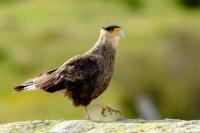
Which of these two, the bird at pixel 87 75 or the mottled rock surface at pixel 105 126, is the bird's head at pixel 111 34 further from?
the mottled rock surface at pixel 105 126

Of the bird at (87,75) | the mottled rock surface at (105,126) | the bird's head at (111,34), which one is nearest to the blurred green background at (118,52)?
the bird at (87,75)

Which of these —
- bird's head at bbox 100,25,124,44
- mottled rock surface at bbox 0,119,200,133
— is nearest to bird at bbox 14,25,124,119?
bird's head at bbox 100,25,124,44

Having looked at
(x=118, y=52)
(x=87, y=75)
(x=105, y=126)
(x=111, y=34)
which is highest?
(x=118, y=52)

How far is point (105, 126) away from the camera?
A: 57.1 feet

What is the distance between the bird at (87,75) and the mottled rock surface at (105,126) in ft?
3.28

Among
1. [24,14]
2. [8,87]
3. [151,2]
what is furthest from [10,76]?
[151,2]

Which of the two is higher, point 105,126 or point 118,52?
point 118,52

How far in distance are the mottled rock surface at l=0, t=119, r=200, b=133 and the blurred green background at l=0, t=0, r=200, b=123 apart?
2154 cm

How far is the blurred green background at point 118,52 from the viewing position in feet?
163

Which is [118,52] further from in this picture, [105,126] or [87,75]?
[105,126]

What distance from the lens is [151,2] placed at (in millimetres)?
79938

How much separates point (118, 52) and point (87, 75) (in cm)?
3794

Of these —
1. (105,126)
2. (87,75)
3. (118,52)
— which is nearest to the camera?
(105,126)

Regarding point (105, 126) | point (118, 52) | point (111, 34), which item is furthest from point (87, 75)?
point (118, 52)
